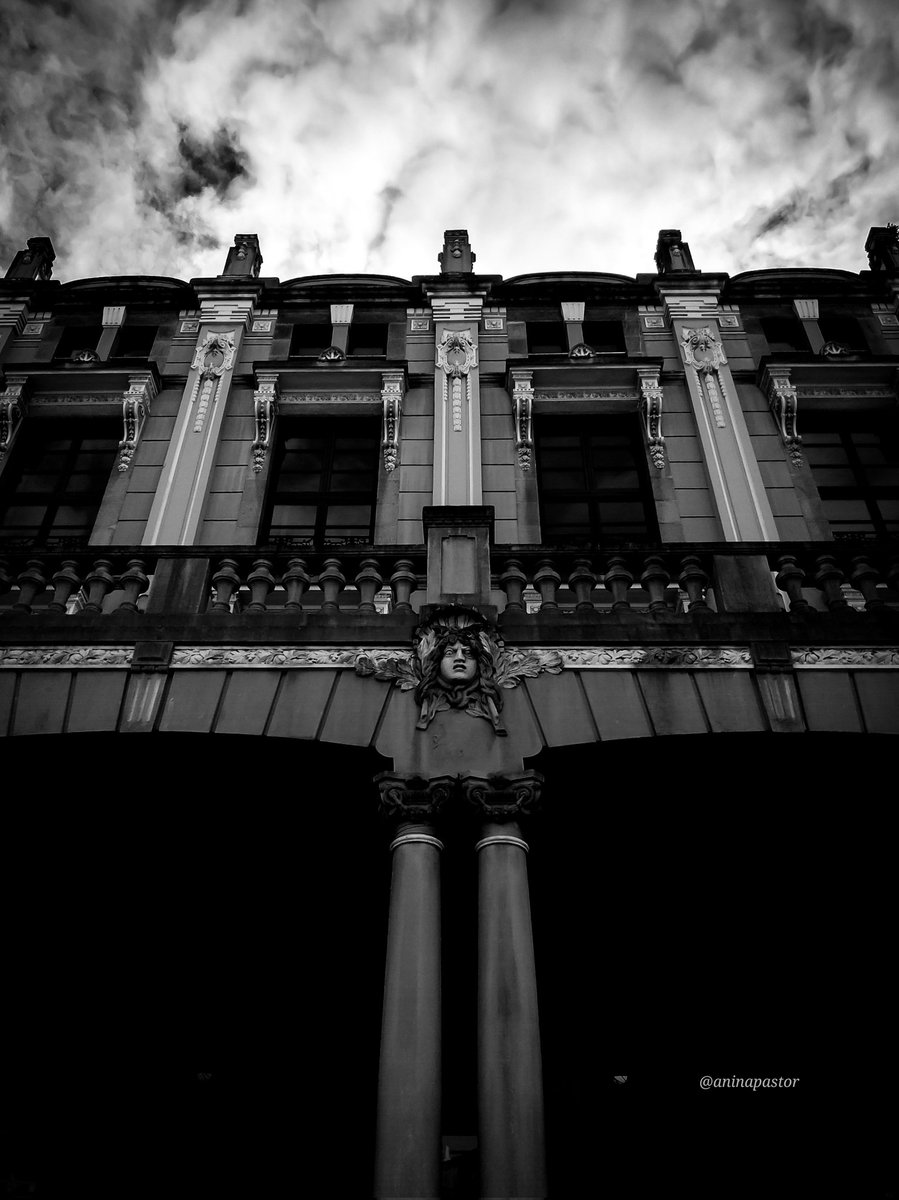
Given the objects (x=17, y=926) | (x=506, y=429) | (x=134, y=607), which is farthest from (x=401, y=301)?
(x=17, y=926)

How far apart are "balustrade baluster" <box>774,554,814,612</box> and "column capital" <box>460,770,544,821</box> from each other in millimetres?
3607

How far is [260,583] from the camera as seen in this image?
10.4m

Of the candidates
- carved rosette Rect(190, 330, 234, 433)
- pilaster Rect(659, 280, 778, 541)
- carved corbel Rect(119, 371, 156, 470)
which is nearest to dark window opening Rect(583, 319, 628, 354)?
pilaster Rect(659, 280, 778, 541)

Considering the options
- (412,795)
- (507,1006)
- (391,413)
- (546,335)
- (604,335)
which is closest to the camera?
(507,1006)

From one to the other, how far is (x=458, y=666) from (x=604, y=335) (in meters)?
9.23

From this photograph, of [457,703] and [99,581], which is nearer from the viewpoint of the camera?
[457,703]

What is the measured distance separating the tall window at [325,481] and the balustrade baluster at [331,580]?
2.82 m

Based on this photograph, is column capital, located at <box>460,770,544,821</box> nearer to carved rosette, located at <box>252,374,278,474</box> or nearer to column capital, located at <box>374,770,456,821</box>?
column capital, located at <box>374,770,456,821</box>

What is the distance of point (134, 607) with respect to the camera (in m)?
10.2

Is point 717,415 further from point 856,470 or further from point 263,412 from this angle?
point 263,412

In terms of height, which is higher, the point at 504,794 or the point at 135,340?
the point at 135,340

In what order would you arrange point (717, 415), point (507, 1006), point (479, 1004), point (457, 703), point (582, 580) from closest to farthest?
point (507, 1006) → point (479, 1004) → point (457, 703) → point (582, 580) → point (717, 415)

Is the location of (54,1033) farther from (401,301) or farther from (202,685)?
(401,301)

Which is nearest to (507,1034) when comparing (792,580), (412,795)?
(412,795)
